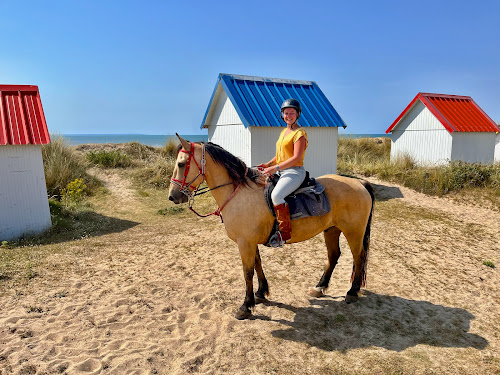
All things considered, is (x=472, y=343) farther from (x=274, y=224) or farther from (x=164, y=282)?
(x=164, y=282)

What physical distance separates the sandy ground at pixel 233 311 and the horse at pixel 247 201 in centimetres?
58

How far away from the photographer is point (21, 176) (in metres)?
8.18

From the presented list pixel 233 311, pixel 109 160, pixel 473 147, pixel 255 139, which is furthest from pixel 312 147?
pixel 109 160

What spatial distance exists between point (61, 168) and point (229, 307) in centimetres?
1078

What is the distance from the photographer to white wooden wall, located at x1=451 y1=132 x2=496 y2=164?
14.0 metres

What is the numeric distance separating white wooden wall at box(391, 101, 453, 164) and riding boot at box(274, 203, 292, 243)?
12.2 m

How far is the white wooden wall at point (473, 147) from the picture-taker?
1402cm

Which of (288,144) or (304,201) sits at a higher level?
(288,144)

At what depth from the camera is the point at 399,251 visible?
7332mm

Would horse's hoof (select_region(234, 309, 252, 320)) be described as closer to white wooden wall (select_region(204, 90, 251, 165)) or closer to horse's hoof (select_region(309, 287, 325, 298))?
horse's hoof (select_region(309, 287, 325, 298))

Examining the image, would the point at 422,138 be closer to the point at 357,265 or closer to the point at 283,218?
the point at 357,265

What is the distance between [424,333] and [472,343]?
1.69ft

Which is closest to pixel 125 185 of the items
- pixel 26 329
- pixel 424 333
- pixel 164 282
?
pixel 164 282

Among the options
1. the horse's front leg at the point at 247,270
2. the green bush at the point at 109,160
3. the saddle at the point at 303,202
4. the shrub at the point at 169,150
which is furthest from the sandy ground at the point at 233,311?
the shrub at the point at 169,150
